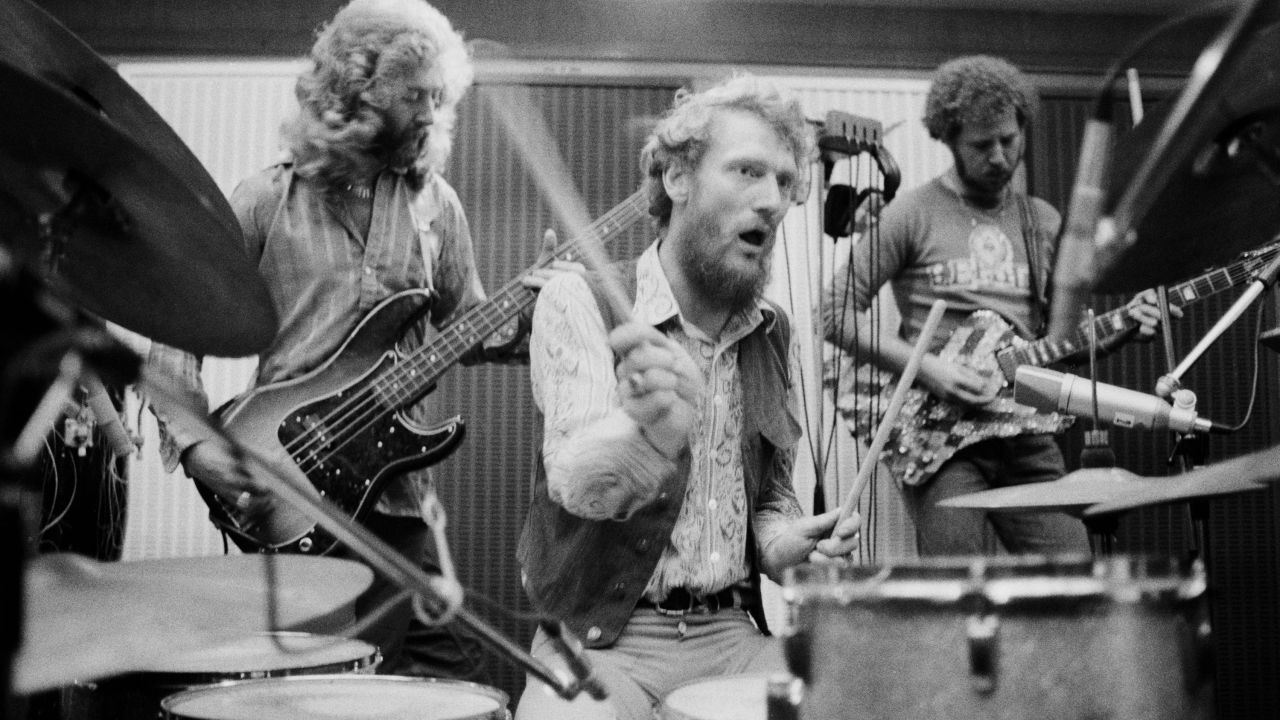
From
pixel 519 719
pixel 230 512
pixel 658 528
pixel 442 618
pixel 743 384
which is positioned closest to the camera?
pixel 442 618

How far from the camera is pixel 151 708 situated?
184 centimetres

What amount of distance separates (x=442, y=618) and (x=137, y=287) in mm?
692

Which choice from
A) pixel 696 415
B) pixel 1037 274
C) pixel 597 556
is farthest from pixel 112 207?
pixel 1037 274

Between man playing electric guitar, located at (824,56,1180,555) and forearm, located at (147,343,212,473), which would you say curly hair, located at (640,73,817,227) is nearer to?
forearm, located at (147,343,212,473)

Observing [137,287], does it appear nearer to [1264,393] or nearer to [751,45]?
[751,45]

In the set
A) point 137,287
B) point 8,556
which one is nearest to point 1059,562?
point 8,556

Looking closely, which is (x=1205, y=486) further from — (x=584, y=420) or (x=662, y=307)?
(x=662, y=307)

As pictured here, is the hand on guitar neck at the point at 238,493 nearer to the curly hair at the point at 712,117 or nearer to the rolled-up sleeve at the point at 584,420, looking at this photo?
the rolled-up sleeve at the point at 584,420

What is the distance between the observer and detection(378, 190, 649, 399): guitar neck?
9.34 ft

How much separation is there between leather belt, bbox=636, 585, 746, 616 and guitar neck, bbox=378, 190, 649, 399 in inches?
33.9

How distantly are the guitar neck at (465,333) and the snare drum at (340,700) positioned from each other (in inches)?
42.9

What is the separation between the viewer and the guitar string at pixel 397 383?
2.76 metres

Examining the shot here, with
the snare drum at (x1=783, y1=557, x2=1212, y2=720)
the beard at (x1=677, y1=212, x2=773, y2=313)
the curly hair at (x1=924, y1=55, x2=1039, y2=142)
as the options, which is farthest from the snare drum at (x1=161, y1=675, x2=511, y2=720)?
the curly hair at (x1=924, y1=55, x2=1039, y2=142)

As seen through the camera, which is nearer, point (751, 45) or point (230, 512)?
point (230, 512)
